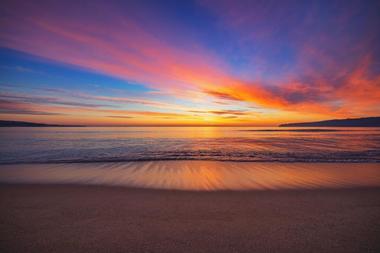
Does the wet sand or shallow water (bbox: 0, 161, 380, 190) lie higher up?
the wet sand

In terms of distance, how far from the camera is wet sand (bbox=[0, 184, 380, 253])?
11.4 ft

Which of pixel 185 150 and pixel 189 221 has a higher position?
pixel 189 221

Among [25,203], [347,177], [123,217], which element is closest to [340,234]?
[123,217]

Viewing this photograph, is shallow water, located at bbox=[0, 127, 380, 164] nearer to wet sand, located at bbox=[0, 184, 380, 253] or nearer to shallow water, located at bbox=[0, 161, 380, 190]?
shallow water, located at bbox=[0, 161, 380, 190]

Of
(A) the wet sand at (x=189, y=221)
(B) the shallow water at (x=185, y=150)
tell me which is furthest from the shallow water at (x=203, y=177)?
(B) the shallow water at (x=185, y=150)

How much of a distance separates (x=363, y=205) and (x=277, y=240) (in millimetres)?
3742

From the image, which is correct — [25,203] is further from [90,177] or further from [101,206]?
[90,177]

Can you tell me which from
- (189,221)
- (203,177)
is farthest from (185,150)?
(189,221)

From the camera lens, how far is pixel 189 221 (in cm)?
438

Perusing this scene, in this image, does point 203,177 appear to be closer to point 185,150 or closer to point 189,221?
point 189,221

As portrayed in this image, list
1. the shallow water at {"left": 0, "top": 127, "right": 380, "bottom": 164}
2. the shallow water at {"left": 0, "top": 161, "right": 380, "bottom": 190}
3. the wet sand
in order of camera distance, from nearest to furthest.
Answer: the wet sand, the shallow water at {"left": 0, "top": 161, "right": 380, "bottom": 190}, the shallow water at {"left": 0, "top": 127, "right": 380, "bottom": 164}

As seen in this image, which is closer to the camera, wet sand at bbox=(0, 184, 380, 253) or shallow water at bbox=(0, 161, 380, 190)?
wet sand at bbox=(0, 184, 380, 253)

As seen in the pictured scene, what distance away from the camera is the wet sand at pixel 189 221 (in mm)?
3482

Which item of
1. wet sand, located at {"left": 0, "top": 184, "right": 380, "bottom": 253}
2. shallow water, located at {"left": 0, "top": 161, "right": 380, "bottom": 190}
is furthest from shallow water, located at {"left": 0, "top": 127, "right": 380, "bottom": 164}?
wet sand, located at {"left": 0, "top": 184, "right": 380, "bottom": 253}
